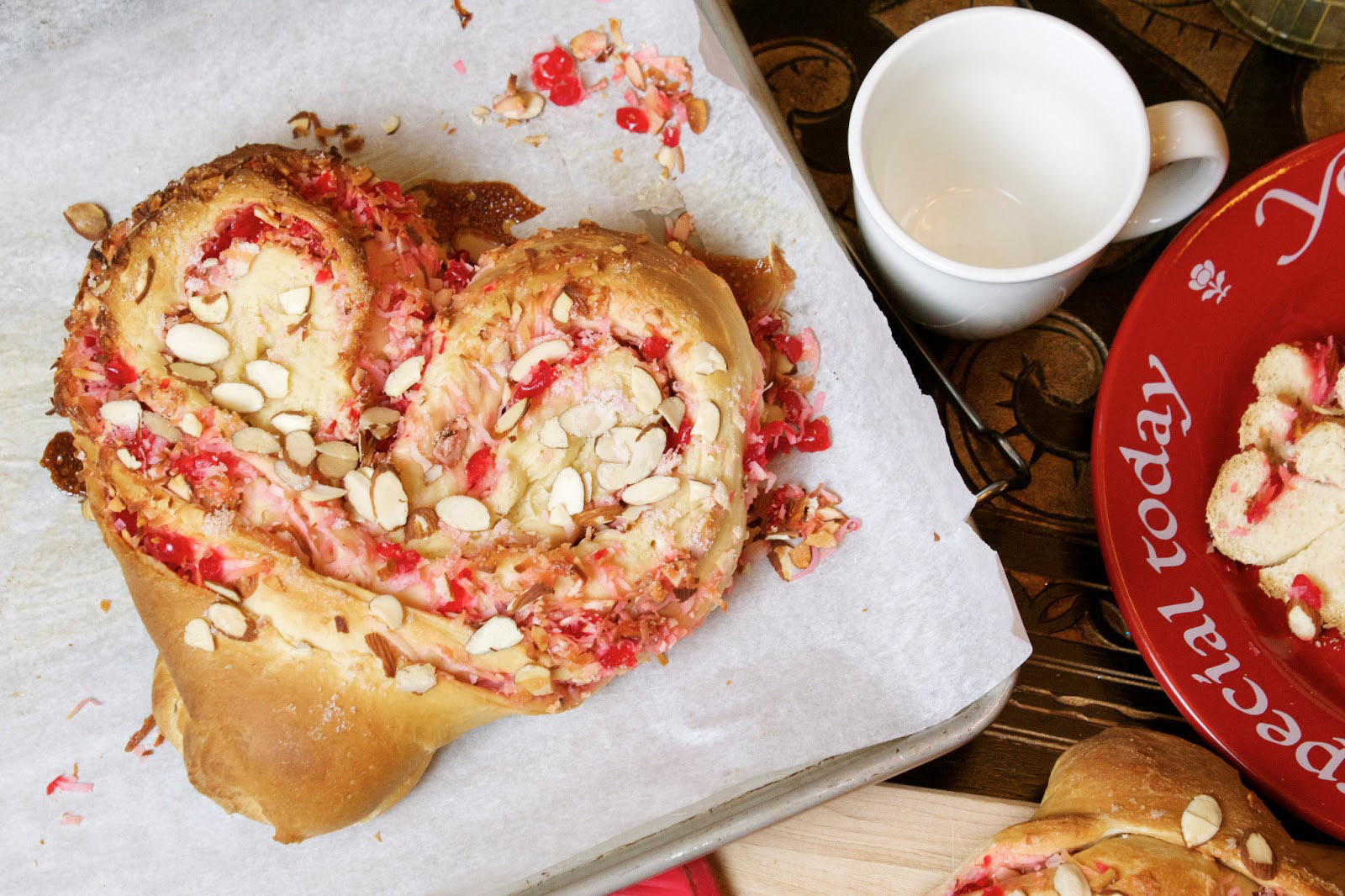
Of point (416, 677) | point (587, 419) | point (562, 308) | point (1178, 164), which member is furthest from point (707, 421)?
point (1178, 164)

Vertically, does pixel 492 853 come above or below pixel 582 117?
below

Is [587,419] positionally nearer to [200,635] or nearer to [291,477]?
[291,477]

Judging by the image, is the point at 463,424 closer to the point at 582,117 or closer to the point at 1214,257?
the point at 582,117

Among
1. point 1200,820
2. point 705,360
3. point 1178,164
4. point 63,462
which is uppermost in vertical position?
point 1178,164

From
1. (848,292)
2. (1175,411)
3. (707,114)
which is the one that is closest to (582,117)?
(707,114)

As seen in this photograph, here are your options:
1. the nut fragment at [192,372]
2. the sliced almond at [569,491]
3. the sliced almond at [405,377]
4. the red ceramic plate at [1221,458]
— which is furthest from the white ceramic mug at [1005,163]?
the nut fragment at [192,372]

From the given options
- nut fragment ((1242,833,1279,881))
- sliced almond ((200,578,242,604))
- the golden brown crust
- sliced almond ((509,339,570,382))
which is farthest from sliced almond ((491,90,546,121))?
nut fragment ((1242,833,1279,881))

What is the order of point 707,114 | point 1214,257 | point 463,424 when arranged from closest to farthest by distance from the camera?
point 463,424
point 1214,257
point 707,114

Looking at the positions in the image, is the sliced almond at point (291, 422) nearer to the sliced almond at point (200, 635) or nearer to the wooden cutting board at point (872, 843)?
the sliced almond at point (200, 635)
